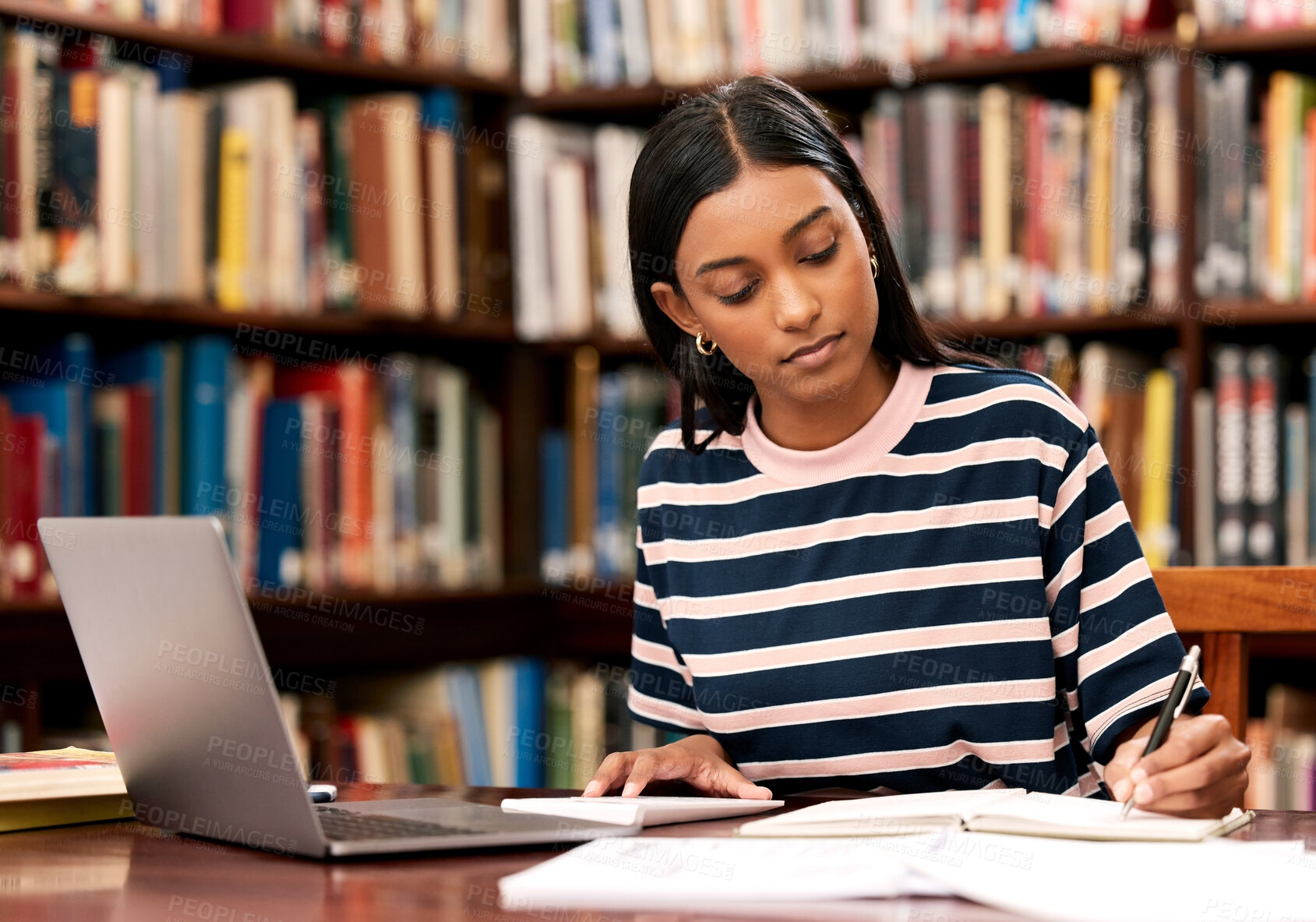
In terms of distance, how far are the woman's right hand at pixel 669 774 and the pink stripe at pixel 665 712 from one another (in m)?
0.23

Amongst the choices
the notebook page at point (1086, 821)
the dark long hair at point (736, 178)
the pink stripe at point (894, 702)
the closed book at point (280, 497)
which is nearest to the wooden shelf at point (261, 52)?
the closed book at point (280, 497)

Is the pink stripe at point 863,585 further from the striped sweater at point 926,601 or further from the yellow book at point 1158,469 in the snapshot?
the yellow book at point 1158,469

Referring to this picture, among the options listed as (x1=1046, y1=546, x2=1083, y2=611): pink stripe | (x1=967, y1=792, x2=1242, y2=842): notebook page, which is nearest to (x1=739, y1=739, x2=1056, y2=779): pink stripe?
(x1=1046, y1=546, x2=1083, y2=611): pink stripe

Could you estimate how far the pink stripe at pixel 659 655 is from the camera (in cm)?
141

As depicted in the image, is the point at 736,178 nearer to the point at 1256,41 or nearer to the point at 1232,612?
the point at 1232,612

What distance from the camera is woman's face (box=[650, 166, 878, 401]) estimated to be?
1.21m

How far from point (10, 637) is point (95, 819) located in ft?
3.26

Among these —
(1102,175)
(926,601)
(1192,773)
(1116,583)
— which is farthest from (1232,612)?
(1102,175)

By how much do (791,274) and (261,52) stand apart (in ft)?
4.33

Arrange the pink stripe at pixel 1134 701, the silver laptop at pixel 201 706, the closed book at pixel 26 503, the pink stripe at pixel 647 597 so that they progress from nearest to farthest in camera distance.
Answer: the silver laptop at pixel 201 706
the pink stripe at pixel 1134 701
the pink stripe at pixel 647 597
the closed book at pixel 26 503

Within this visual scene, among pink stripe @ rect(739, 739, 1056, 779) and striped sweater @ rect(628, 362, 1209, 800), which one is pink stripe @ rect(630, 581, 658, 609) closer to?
striped sweater @ rect(628, 362, 1209, 800)

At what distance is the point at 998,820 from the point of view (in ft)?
2.61

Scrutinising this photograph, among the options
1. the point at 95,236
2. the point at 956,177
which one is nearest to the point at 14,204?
the point at 95,236

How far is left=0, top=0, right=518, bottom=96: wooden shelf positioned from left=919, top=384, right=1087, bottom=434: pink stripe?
1366mm
